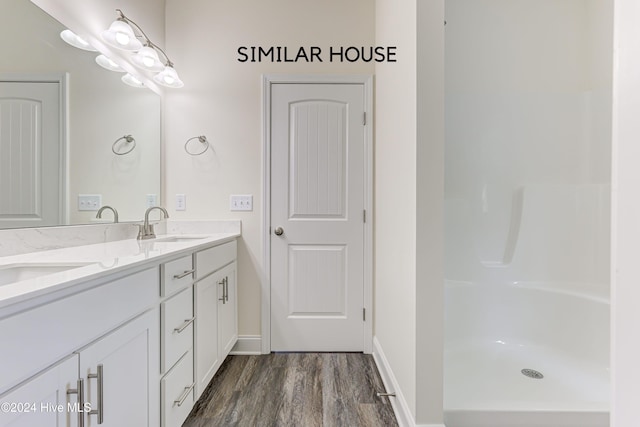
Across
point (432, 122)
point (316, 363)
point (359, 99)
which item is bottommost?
point (316, 363)

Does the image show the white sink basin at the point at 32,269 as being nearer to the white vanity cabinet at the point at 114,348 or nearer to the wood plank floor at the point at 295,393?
the white vanity cabinet at the point at 114,348

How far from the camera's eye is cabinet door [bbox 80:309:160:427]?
0.78m

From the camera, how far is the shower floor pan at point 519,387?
1.11m

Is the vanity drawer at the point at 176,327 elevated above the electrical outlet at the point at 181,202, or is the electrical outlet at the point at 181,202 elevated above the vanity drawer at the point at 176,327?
the electrical outlet at the point at 181,202

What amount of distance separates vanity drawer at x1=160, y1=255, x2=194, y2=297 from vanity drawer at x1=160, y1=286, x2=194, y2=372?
39mm

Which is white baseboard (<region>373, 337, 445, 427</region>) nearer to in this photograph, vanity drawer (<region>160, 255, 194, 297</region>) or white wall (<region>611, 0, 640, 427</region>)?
white wall (<region>611, 0, 640, 427</region>)

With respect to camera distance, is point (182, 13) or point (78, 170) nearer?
point (78, 170)

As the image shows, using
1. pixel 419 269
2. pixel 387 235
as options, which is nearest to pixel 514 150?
pixel 387 235

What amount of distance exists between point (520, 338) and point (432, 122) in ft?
5.44

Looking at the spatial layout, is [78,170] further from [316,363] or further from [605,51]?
[605,51]

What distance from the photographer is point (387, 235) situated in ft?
5.58

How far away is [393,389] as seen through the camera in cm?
150

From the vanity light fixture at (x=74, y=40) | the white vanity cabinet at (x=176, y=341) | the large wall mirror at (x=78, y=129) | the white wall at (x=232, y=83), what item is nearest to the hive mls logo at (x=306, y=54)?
the white wall at (x=232, y=83)

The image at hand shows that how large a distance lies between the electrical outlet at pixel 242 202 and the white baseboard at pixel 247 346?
95cm
